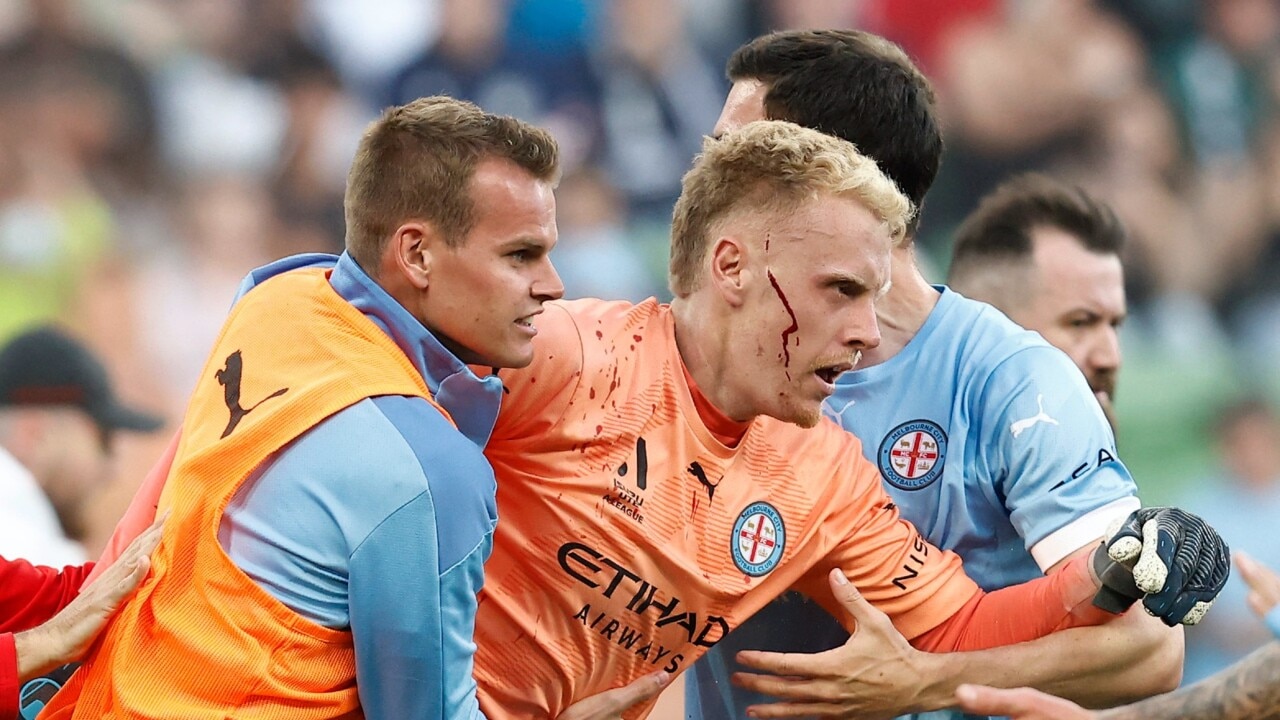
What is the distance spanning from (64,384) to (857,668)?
169 inches

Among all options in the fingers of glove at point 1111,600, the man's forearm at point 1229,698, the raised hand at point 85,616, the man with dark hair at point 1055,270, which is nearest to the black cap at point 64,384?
the man with dark hair at point 1055,270

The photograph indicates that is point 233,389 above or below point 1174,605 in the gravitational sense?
below

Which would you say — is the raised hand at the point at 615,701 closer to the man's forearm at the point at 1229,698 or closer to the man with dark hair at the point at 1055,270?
the man's forearm at the point at 1229,698

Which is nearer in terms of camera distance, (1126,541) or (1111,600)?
(1126,541)

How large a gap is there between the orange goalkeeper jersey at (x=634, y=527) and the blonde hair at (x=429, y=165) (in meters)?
0.38

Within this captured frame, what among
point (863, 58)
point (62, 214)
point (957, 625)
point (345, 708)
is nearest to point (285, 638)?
point (345, 708)

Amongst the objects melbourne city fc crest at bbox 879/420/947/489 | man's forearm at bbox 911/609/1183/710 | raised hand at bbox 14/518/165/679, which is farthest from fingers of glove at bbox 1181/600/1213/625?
raised hand at bbox 14/518/165/679

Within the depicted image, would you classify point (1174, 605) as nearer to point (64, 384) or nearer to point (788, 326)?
point (788, 326)

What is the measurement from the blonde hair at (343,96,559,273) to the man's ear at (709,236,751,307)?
19.2 inches

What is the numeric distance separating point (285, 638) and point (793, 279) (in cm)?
125

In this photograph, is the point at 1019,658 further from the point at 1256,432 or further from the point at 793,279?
the point at 1256,432

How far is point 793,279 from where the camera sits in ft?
10.4

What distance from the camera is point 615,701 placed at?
3.23m

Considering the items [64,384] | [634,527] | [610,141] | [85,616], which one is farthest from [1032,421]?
[610,141]
